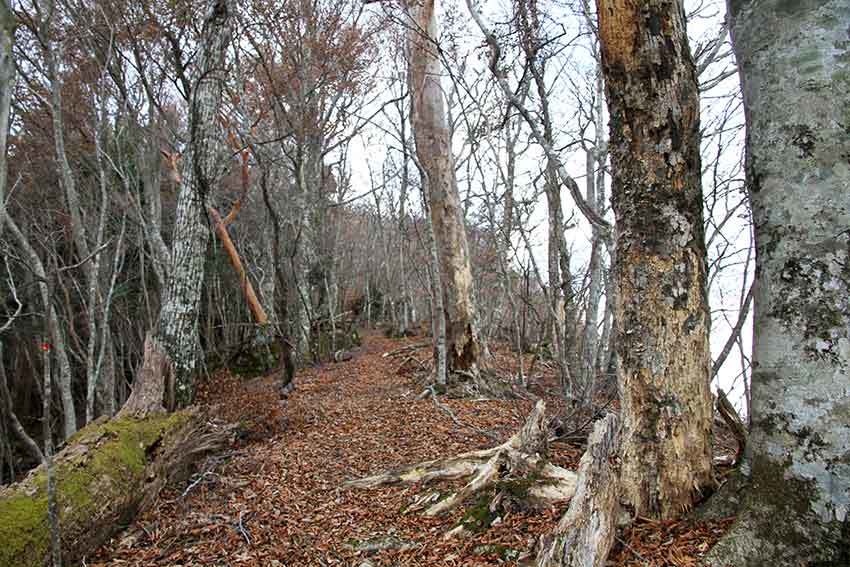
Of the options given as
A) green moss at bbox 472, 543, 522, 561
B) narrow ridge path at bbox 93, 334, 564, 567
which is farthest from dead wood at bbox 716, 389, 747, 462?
green moss at bbox 472, 543, 522, 561

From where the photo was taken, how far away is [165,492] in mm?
4004

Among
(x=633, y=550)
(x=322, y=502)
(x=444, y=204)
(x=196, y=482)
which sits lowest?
(x=322, y=502)

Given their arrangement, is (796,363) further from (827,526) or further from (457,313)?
(457,313)

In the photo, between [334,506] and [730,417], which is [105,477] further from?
[730,417]

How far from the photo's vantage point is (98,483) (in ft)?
10.8

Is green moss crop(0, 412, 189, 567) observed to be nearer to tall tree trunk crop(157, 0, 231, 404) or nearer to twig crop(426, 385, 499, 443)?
tall tree trunk crop(157, 0, 231, 404)

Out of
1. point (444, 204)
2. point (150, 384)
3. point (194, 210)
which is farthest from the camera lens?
point (444, 204)

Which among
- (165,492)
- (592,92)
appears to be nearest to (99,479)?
(165,492)

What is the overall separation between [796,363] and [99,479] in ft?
13.4

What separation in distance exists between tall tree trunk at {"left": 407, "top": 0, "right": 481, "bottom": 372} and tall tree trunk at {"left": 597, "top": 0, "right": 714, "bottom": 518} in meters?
5.07

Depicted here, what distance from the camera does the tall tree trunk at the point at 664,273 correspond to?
6.98 feet

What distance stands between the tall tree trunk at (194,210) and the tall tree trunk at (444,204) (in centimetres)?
283

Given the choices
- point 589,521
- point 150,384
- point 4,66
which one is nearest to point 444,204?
point 150,384

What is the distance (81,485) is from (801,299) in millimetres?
4167
